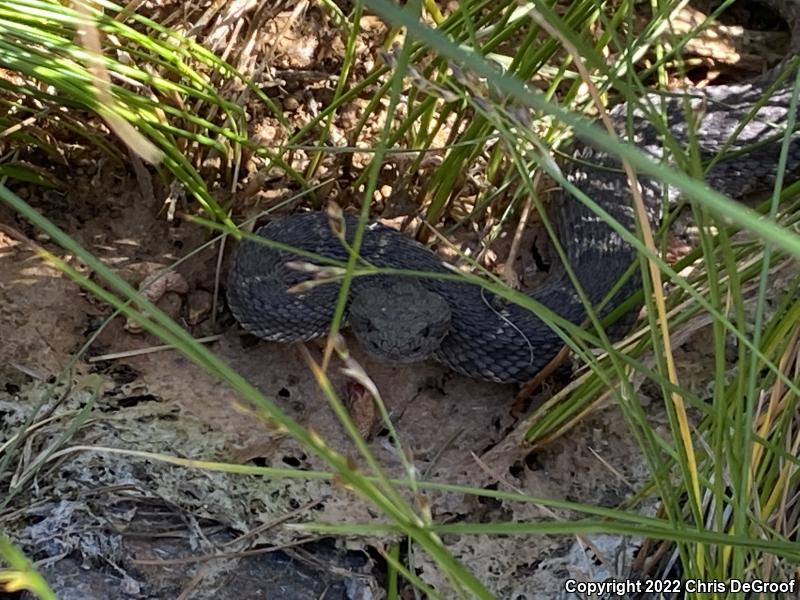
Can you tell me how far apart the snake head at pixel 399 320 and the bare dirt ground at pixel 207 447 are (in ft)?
0.38

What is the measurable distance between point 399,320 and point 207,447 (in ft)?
2.07

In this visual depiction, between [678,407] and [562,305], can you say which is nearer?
[678,407]

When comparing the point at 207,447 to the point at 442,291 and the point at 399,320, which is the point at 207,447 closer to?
the point at 399,320

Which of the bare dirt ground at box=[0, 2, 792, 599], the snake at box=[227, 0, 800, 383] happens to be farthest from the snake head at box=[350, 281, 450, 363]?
the bare dirt ground at box=[0, 2, 792, 599]

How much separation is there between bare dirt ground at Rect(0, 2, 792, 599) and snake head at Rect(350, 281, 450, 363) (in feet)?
0.38

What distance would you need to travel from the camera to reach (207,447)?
229cm

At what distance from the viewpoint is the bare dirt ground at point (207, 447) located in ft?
6.71

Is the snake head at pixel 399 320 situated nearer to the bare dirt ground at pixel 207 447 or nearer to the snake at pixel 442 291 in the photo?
the snake at pixel 442 291

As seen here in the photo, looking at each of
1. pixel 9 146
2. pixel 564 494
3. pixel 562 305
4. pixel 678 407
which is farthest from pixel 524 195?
pixel 9 146

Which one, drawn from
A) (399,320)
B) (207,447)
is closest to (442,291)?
(399,320)

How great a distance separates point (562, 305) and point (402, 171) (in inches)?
25.1

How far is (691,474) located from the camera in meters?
1.48

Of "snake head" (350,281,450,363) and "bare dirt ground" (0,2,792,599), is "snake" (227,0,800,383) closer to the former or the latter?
"snake head" (350,281,450,363)

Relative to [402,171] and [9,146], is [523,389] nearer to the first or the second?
[402,171]
